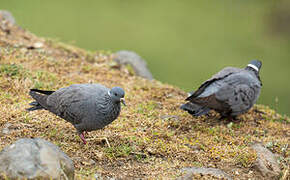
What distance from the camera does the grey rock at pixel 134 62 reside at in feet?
24.5

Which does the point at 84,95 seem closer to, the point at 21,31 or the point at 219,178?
the point at 219,178

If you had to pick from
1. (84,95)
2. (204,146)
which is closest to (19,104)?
(84,95)

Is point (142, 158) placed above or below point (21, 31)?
below

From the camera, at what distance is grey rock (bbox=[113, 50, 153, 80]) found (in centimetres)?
747

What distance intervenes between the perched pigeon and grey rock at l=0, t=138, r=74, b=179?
80 centimetres

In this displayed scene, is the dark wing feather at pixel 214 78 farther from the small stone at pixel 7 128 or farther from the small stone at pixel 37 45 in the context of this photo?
the small stone at pixel 37 45

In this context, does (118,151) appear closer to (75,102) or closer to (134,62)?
(75,102)

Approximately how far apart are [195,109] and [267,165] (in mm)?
1482

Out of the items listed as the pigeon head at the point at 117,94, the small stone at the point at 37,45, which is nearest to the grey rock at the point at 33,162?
the pigeon head at the point at 117,94

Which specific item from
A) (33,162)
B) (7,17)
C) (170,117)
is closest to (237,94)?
(170,117)

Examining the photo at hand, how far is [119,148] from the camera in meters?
4.28

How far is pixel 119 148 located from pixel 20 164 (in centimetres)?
137

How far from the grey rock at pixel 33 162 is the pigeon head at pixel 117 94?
0.96 metres

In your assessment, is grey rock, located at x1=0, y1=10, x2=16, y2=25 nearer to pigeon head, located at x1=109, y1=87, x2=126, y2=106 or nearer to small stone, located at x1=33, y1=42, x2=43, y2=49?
small stone, located at x1=33, y1=42, x2=43, y2=49
